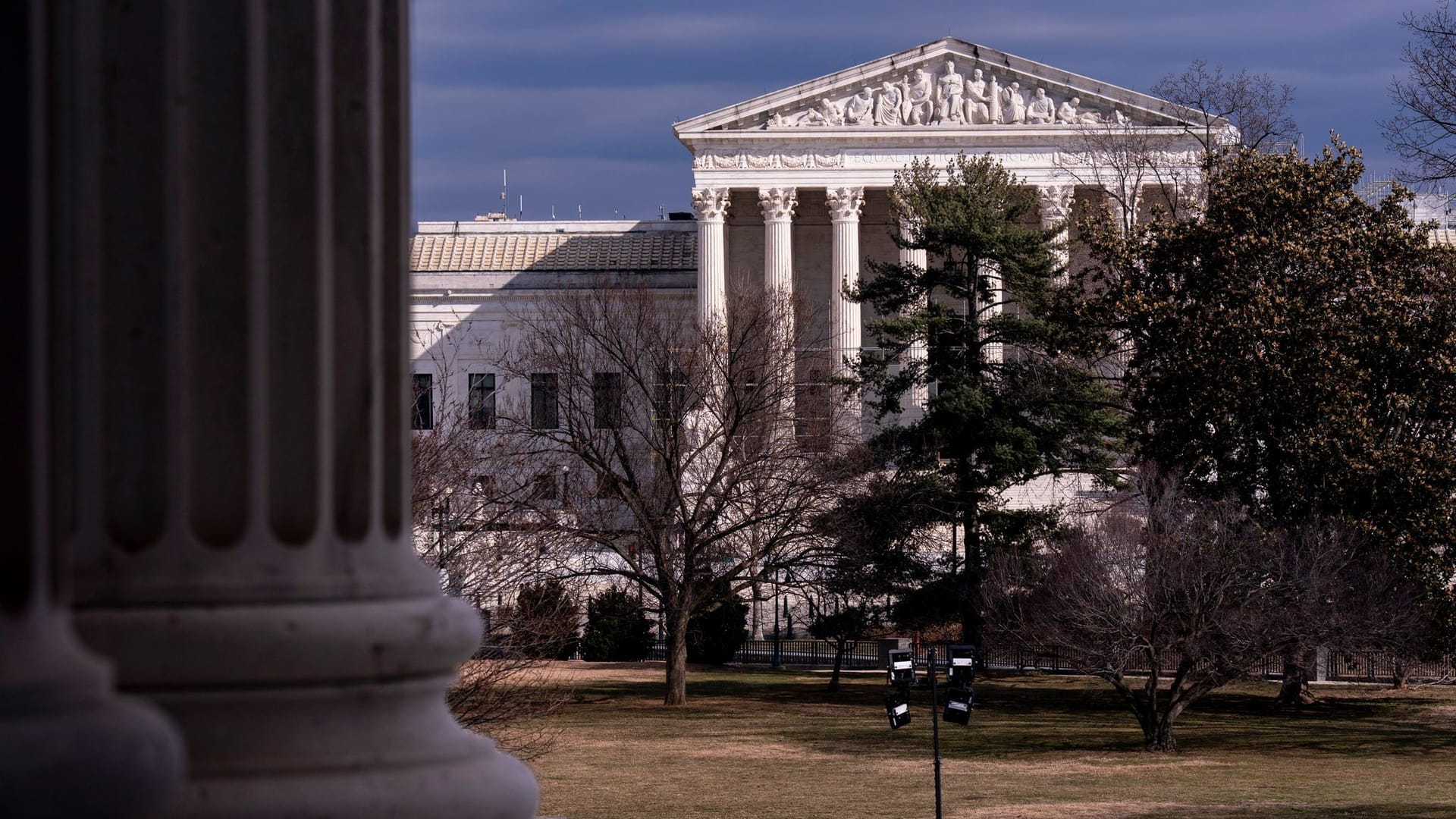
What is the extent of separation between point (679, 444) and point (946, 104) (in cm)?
3743

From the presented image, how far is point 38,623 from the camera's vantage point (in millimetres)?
2266

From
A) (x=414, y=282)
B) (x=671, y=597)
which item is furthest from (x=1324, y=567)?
(x=414, y=282)

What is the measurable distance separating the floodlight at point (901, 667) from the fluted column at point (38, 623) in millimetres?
22652

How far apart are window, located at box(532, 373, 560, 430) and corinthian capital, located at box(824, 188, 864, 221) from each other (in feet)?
105

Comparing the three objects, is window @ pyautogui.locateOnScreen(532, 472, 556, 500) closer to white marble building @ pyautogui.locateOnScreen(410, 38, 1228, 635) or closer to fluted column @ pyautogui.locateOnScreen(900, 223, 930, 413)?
fluted column @ pyautogui.locateOnScreen(900, 223, 930, 413)

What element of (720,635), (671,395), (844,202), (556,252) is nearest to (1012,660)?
(720,635)

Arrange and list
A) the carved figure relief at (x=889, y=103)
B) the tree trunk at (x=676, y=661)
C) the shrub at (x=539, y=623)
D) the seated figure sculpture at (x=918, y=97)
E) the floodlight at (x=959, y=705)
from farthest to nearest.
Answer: the carved figure relief at (x=889, y=103)
the seated figure sculpture at (x=918, y=97)
the tree trunk at (x=676, y=661)
the floodlight at (x=959, y=705)
the shrub at (x=539, y=623)

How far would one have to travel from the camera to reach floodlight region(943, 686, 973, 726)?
24859mm

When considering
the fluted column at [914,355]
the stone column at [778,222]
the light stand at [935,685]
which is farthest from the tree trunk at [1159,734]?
the stone column at [778,222]

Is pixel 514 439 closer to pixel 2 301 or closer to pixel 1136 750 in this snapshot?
pixel 1136 750

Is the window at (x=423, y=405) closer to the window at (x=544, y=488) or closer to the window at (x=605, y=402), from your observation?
the window at (x=544, y=488)

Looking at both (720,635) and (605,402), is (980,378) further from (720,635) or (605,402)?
(720,635)

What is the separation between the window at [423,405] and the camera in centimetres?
3484

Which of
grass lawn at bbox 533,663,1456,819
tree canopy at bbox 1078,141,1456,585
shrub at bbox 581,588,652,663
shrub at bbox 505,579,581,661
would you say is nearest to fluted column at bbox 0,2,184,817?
shrub at bbox 505,579,581,661
